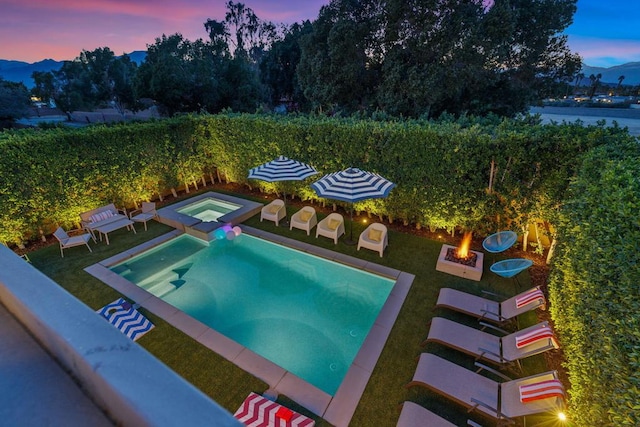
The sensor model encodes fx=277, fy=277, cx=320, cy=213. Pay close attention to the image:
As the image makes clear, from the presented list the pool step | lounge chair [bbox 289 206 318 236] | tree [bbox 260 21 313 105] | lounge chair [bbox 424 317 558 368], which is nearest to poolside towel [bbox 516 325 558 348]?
lounge chair [bbox 424 317 558 368]

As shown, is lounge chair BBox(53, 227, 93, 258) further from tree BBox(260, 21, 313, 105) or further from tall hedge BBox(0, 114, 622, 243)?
tree BBox(260, 21, 313, 105)

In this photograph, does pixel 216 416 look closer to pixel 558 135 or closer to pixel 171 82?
pixel 558 135

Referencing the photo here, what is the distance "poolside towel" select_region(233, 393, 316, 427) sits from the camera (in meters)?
4.87

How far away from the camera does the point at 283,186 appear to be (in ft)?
48.4

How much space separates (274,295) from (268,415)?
389 centimetres

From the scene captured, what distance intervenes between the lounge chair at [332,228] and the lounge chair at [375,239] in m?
1.07

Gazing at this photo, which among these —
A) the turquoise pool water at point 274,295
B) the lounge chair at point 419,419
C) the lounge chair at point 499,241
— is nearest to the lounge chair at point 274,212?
the turquoise pool water at point 274,295

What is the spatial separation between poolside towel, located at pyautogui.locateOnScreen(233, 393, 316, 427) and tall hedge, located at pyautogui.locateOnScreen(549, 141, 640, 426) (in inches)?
175

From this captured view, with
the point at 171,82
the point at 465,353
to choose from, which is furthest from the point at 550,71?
the point at 171,82

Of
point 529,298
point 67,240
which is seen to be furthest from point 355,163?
point 67,240

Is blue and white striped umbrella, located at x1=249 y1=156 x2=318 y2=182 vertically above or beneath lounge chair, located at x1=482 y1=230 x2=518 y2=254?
above

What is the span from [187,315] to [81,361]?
21.6ft

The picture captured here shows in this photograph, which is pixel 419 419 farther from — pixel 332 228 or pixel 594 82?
pixel 594 82

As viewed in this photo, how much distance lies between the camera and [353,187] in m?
9.50
